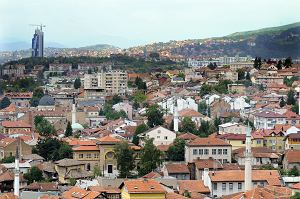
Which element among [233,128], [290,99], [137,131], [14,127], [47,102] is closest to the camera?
[137,131]

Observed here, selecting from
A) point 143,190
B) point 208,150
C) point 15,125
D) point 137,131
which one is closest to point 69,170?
point 208,150

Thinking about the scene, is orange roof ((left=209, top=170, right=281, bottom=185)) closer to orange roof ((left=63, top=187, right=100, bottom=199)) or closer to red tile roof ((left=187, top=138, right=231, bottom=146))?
orange roof ((left=63, top=187, right=100, bottom=199))

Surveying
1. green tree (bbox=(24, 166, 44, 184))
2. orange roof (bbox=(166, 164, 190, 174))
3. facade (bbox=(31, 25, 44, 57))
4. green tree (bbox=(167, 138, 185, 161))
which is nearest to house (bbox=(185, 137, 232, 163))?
green tree (bbox=(167, 138, 185, 161))

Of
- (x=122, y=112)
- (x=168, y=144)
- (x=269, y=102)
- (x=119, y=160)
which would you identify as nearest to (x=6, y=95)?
(x=122, y=112)

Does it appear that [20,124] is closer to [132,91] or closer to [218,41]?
[132,91]

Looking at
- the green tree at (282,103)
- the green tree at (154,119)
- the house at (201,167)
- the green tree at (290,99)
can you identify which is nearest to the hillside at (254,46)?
the green tree at (290,99)

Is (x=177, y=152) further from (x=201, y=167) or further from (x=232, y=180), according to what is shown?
(x=232, y=180)
